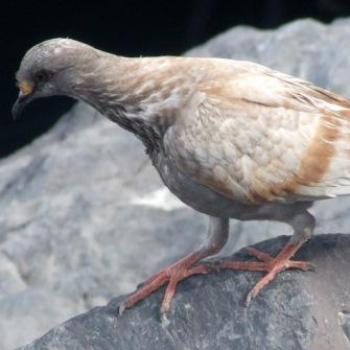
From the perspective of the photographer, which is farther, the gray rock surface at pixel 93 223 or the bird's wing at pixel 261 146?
the gray rock surface at pixel 93 223

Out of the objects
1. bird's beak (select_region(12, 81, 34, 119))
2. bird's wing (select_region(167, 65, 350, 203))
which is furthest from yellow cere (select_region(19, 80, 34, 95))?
bird's wing (select_region(167, 65, 350, 203))

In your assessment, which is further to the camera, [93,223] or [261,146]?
[93,223]

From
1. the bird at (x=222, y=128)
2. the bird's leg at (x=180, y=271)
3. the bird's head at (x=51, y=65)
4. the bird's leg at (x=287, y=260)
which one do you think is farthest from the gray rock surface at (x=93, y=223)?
the bird's head at (x=51, y=65)

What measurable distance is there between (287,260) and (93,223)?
8.30ft

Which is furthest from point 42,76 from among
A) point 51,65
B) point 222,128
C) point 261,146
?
point 261,146

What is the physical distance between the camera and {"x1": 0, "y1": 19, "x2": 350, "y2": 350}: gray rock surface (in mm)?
7230

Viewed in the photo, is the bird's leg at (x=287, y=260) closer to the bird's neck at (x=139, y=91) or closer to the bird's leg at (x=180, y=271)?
the bird's leg at (x=180, y=271)

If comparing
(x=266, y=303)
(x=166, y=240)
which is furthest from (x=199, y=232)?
(x=266, y=303)

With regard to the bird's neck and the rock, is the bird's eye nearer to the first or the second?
the bird's neck

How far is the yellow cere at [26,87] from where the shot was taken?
5297 millimetres

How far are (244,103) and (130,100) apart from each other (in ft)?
1.63

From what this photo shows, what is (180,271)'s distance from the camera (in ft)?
17.7

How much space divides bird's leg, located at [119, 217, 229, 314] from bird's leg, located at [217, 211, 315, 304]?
0.51ft

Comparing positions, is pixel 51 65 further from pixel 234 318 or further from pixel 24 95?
pixel 234 318
